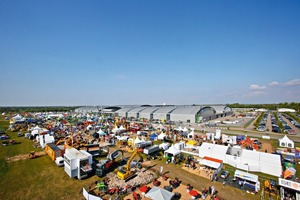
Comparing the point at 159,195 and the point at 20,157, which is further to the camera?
the point at 20,157

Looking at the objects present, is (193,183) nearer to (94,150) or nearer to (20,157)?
(94,150)

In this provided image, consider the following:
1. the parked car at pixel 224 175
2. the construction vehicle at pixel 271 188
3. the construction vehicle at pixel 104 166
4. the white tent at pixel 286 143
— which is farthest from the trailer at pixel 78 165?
the white tent at pixel 286 143

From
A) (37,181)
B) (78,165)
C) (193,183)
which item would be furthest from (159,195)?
(37,181)

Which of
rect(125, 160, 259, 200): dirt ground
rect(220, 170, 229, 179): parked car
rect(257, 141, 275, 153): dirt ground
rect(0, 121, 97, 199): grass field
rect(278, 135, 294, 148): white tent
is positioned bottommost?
rect(0, 121, 97, 199): grass field

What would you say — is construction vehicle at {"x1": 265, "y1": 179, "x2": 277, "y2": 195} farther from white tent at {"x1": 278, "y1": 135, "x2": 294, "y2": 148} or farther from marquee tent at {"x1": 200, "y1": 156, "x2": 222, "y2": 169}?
white tent at {"x1": 278, "y1": 135, "x2": 294, "y2": 148}

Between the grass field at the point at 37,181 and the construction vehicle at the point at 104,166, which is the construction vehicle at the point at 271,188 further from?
the grass field at the point at 37,181

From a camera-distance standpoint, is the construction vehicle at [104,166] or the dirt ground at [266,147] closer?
the construction vehicle at [104,166]

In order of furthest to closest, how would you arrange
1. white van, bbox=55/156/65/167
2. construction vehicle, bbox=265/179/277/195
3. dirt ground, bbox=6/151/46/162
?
1. dirt ground, bbox=6/151/46/162
2. white van, bbox=55/156/65/167
3. construction vehicle, bbox=265/179/277/195

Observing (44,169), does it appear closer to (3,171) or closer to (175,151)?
(3,171)

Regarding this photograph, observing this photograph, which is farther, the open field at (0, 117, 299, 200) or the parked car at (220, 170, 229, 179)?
the parked car at (220, 170, 229, 179)

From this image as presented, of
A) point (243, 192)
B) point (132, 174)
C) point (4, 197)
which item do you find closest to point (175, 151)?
point (132, 174)

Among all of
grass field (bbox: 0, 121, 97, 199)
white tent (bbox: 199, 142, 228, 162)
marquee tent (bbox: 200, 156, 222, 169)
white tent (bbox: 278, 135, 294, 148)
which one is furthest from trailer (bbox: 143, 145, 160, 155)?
white tent (bbox: 278, 135, 294, 148)

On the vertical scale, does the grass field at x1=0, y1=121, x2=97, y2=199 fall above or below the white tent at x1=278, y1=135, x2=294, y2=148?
below

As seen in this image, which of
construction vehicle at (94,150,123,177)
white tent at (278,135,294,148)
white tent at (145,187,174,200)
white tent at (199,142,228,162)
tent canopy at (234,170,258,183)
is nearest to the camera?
white tent at (145,187,174,200)
